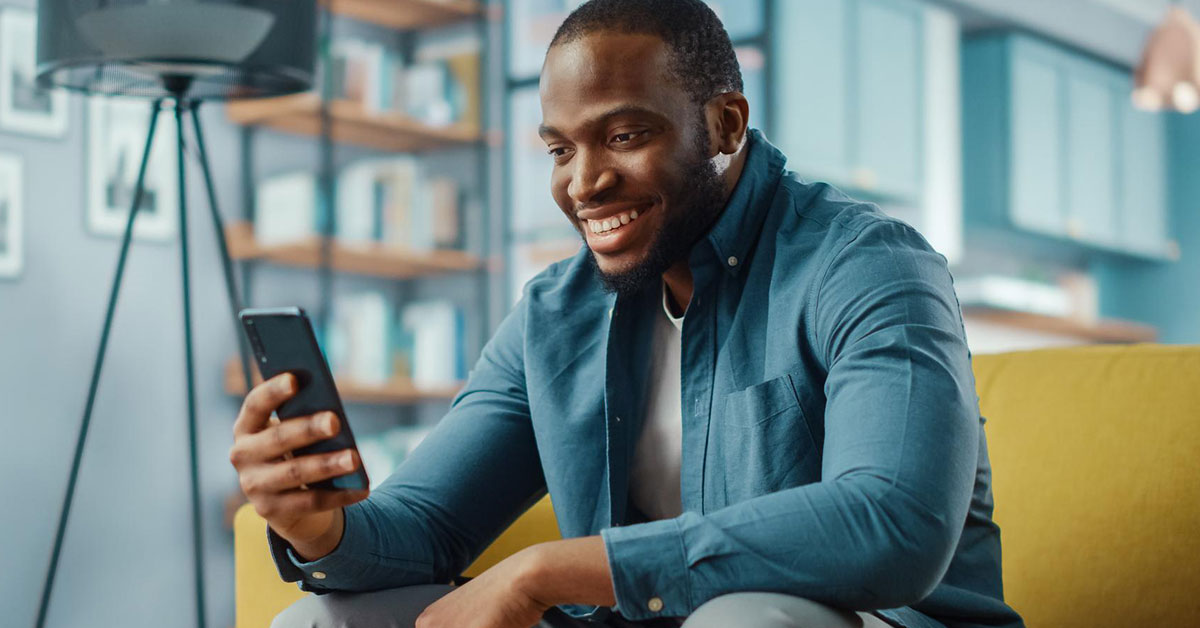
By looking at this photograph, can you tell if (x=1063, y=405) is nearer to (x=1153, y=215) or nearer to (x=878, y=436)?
(x=878, y=436)

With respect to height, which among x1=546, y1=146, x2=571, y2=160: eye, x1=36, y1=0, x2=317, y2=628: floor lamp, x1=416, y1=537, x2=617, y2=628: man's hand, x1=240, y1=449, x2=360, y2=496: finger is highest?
x1=36, y1=0, x2=317, y2=628: floor lamp

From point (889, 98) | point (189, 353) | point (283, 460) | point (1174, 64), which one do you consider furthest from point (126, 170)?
point (1174, 64)

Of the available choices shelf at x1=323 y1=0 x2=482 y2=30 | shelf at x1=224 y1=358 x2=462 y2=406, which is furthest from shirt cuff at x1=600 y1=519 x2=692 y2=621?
shelf at x1=323 y1=0 x2=482 y2=30

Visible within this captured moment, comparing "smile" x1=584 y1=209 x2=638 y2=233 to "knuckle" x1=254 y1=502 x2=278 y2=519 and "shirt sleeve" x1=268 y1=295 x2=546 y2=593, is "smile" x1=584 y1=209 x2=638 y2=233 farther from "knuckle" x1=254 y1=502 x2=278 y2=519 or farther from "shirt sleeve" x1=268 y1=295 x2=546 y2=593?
"knuckle" x1=254 y1=502 x2=278 y2=519

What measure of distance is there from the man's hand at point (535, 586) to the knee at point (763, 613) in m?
0.09

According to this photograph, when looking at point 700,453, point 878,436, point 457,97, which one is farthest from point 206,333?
point 878,436

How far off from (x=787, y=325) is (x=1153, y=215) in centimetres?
648

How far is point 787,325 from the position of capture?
124 cm

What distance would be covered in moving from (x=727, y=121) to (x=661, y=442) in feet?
1.21

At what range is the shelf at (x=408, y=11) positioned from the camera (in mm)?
4309

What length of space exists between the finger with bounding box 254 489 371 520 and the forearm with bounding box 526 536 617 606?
0.18 metres

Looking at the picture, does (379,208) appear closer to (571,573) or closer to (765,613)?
(571,573)

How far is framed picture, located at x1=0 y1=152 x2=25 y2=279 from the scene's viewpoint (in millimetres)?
3303

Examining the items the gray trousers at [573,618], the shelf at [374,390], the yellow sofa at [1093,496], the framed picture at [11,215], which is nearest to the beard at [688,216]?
the gray trousers at [573,618]
